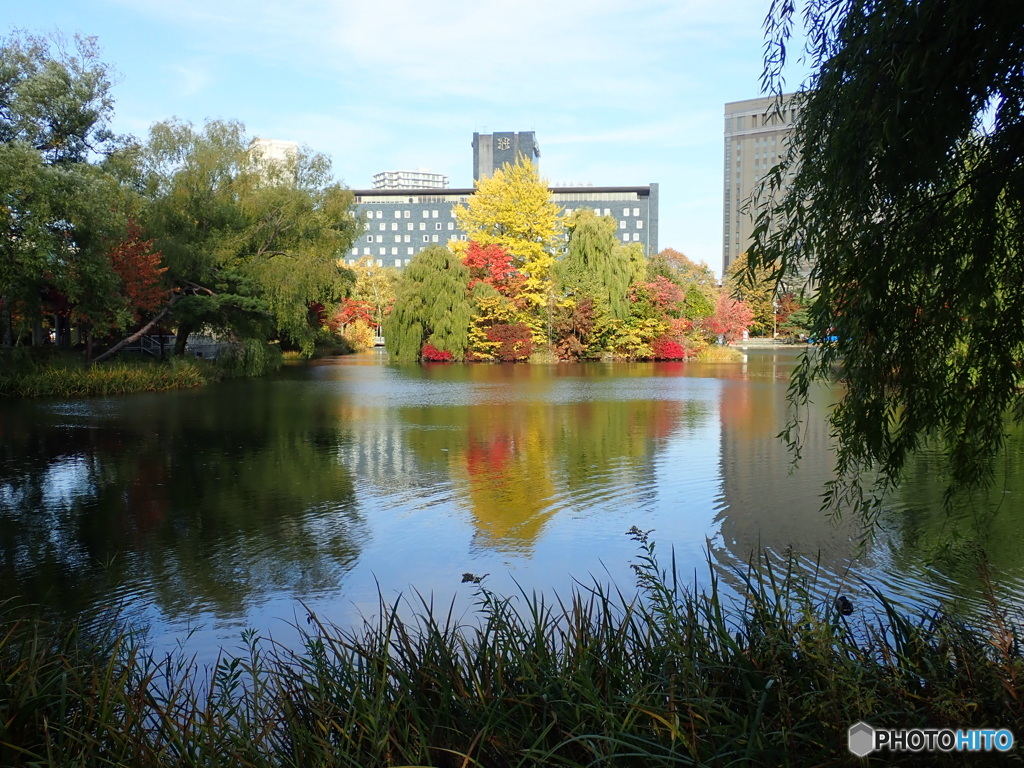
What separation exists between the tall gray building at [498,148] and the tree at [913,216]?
343 feet

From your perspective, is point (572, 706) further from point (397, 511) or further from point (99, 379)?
point (99, 379)

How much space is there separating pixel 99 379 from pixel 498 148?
305 feet

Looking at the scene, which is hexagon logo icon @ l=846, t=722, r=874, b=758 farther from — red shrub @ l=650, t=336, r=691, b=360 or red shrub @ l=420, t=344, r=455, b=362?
red shrub @ l=650, t=336, r=691, b=360

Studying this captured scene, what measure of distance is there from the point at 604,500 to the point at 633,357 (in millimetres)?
30051

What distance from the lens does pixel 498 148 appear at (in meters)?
108

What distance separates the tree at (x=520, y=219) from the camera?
41781 mm

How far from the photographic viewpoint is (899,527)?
7195 mm

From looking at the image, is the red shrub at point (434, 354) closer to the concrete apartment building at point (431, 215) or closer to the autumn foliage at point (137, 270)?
the autumn foliage at point (137, 270)

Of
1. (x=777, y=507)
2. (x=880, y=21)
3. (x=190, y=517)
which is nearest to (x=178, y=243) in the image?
(x=190, y=517)

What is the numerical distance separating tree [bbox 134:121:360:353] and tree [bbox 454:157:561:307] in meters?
14.9

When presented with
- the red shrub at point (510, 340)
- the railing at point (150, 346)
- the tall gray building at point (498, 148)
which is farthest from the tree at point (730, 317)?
the tall gray building at point (498, 148)

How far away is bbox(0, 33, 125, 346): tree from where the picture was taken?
50.9ft

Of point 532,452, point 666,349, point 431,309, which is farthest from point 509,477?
point 666,349

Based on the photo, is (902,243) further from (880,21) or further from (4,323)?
(4,323)
